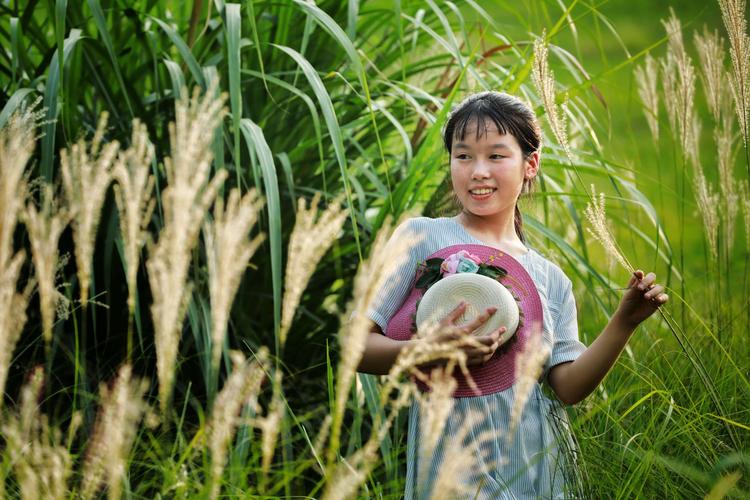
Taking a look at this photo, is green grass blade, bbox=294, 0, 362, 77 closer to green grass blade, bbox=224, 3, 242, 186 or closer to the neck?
green grass blade, bbox=224, 3, 242, 186

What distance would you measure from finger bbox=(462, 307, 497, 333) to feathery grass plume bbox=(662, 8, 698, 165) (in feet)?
2.65

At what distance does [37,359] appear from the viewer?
209 centimetres

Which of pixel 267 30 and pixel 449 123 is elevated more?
pixel 267 30

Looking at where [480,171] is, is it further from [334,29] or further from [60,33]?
[60,33]

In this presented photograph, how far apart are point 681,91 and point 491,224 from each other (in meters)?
0.67

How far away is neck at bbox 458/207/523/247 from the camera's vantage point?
5.19 ft

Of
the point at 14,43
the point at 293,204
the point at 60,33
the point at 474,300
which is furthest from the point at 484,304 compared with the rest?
the point at 14,43

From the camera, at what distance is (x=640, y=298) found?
1.39 m

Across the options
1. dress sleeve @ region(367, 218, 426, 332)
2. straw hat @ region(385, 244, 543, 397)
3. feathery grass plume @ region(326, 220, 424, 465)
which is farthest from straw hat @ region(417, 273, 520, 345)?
feathery grass plume @ region(326, 220, 424, 465)

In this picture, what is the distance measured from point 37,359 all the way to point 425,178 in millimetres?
989

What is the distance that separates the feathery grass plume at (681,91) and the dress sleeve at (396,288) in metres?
0.75

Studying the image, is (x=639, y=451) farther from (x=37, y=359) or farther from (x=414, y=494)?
(x=37, y=359)

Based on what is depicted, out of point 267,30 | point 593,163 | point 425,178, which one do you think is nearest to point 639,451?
point 425,178

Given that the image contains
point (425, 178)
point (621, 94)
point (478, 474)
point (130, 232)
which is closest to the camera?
point (130, 232)
